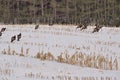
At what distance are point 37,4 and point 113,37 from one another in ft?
157

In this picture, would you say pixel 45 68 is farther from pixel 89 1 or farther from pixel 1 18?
pixel 89 1

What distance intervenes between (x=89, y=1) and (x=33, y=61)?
5683 centimetres

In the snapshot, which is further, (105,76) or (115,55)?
(115,55)

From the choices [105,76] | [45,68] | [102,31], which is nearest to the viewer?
[105,76]

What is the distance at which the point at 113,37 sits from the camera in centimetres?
2372

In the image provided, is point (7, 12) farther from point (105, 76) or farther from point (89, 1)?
point (105, 76)

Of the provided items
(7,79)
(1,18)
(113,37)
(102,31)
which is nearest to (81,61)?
(7,79)

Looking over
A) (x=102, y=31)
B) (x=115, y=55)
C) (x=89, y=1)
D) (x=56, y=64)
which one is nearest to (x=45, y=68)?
(x=56, y=64)

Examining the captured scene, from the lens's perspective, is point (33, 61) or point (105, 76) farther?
point (33, 61)

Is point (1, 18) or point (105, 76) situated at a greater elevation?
point (105, 76)

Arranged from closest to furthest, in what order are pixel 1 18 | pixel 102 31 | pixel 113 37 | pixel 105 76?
pixel 105 76 → pixel 113 37 → pixel 102 31 → pixel 1 18

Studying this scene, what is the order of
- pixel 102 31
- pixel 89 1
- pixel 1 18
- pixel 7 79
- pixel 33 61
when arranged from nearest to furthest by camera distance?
1. pixel 7 79
2. pixel 33 61
3. pixel 102 31
4. pixel 1 18
5. pixel 89 1

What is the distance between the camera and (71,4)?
2761 inches

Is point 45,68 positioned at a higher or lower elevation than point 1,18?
higher
